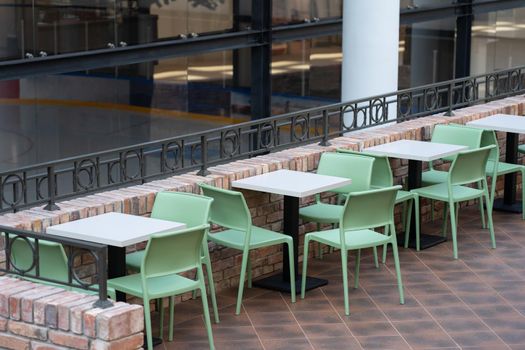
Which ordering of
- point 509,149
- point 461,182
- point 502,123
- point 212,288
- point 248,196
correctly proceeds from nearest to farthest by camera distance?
1. point 212,288
2. point 248,196
3. point 461,182
4. point 502,123
5. point 509,149

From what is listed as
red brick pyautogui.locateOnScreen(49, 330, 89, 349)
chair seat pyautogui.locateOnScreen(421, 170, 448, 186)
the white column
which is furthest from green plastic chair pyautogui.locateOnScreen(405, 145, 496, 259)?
red brick pyautogui.locateOnScreen(49, 330, 89, 349)

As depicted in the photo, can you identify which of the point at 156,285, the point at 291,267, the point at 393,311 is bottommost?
the point at 393,311

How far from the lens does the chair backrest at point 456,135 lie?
32.9 feet

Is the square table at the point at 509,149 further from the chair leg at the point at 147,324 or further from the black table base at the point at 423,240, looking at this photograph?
the chair leg at the point at 147,324

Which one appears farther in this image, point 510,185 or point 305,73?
point 305,73

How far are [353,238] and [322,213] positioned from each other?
2.46 ft

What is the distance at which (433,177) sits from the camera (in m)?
9.98

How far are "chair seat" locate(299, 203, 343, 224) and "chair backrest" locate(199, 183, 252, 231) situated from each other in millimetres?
870

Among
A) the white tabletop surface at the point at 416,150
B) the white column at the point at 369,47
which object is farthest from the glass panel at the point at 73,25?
the white tabletop surface at the point at 416,150

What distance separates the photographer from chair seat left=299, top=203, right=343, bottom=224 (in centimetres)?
861

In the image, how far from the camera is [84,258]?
7.41 meters

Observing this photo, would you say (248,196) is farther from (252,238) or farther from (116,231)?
(116,231)

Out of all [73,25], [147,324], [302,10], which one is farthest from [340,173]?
[302,10]

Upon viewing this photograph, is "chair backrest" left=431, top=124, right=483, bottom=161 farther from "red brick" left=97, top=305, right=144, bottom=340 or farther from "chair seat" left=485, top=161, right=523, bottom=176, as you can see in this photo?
"red brick" left=97, top=305, right=144, bottom=340
